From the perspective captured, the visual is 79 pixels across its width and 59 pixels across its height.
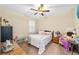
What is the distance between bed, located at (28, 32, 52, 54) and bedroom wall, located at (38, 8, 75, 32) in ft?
0.26

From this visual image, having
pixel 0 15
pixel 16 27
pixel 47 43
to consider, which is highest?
pixel 0 15

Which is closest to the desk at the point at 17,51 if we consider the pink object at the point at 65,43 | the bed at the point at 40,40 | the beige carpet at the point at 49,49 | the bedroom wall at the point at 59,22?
the beige carpet at the point at 49,49

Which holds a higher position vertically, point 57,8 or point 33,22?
point 57,8

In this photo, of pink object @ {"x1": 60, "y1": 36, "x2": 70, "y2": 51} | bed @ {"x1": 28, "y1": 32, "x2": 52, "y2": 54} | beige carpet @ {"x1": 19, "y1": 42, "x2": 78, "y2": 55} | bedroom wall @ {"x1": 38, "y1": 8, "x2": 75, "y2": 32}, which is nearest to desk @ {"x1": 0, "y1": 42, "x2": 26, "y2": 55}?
beige carpet @ {"x1": 19, "y1": 42, "x2": 78, "y2": 55}

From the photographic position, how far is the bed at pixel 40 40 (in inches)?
69.2

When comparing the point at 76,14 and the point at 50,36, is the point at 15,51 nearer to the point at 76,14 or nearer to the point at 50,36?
the point at 50,36

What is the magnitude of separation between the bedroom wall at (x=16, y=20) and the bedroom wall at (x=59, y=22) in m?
0.18

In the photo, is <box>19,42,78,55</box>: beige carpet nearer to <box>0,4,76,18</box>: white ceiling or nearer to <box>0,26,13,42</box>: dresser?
<box>0,26,13,42</box>: dresser

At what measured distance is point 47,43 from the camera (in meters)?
1.75

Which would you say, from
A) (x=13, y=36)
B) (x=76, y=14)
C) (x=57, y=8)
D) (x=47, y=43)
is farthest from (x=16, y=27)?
(x=76, y=14)

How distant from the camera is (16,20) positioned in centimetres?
175

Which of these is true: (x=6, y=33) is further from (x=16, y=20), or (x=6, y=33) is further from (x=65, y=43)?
(x=65, y=43)
